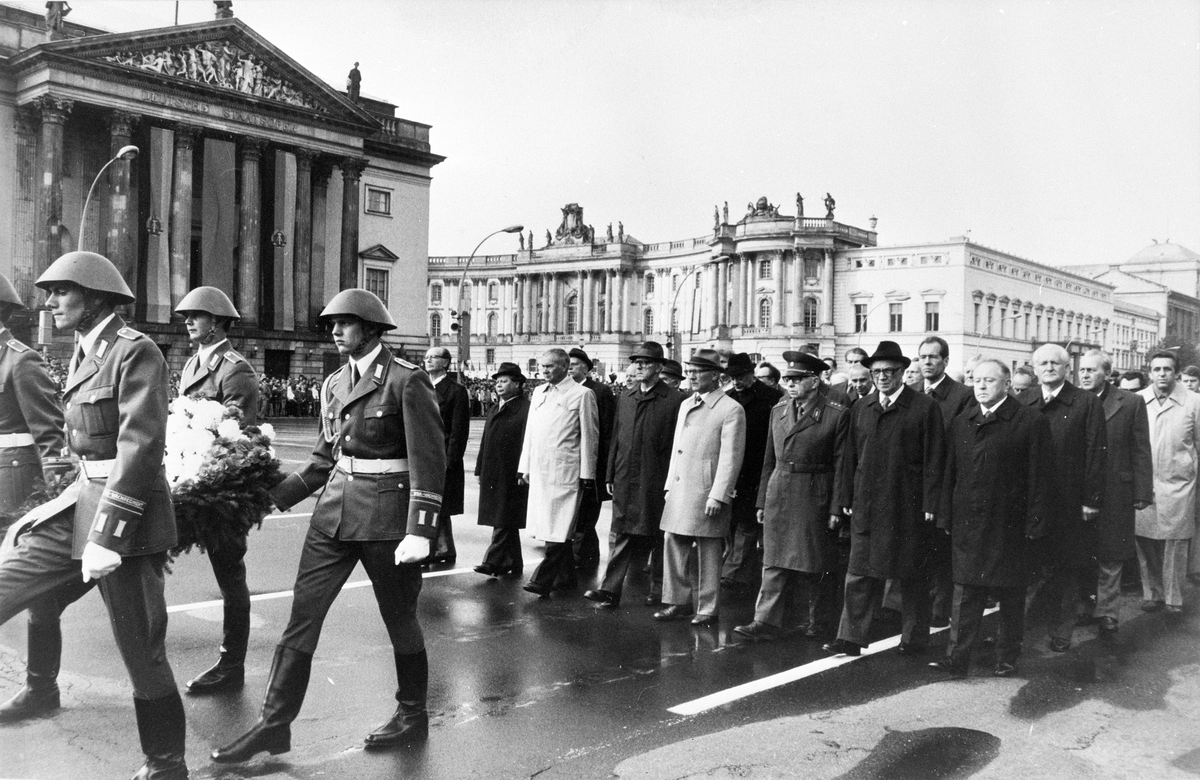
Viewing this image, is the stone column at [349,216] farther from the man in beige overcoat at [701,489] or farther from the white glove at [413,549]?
the white glove at [413,549]

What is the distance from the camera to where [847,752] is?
5.20 metres

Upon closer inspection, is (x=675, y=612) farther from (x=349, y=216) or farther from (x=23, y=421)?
(x=349, y=216)

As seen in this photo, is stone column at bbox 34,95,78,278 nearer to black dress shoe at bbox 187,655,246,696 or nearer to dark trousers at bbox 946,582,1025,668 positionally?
black dress shoe at bbox 187,655,246,696

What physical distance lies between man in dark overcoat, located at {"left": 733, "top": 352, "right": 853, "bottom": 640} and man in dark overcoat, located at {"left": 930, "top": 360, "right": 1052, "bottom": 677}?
88cm

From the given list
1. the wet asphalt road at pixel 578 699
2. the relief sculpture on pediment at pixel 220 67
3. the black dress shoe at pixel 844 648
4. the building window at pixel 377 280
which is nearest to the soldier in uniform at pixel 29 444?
the wet asphalt road at pixel 578 699

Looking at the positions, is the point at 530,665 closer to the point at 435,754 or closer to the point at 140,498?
the point at 435,754

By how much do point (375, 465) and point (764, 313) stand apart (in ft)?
329

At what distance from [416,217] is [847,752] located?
55.8 meters

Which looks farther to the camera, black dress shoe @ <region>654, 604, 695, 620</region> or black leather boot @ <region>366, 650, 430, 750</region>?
black dress shoe @ <region>654, 604, 695, 620</region>

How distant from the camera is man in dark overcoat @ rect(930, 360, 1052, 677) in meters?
7.02

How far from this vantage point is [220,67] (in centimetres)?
4616

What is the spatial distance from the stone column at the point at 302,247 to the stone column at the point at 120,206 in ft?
27.1

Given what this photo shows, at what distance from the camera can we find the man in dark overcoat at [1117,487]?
845cm

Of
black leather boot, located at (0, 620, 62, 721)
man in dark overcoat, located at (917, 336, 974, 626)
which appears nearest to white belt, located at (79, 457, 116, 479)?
black leather boot, located at (0, 620, 62, 721)
